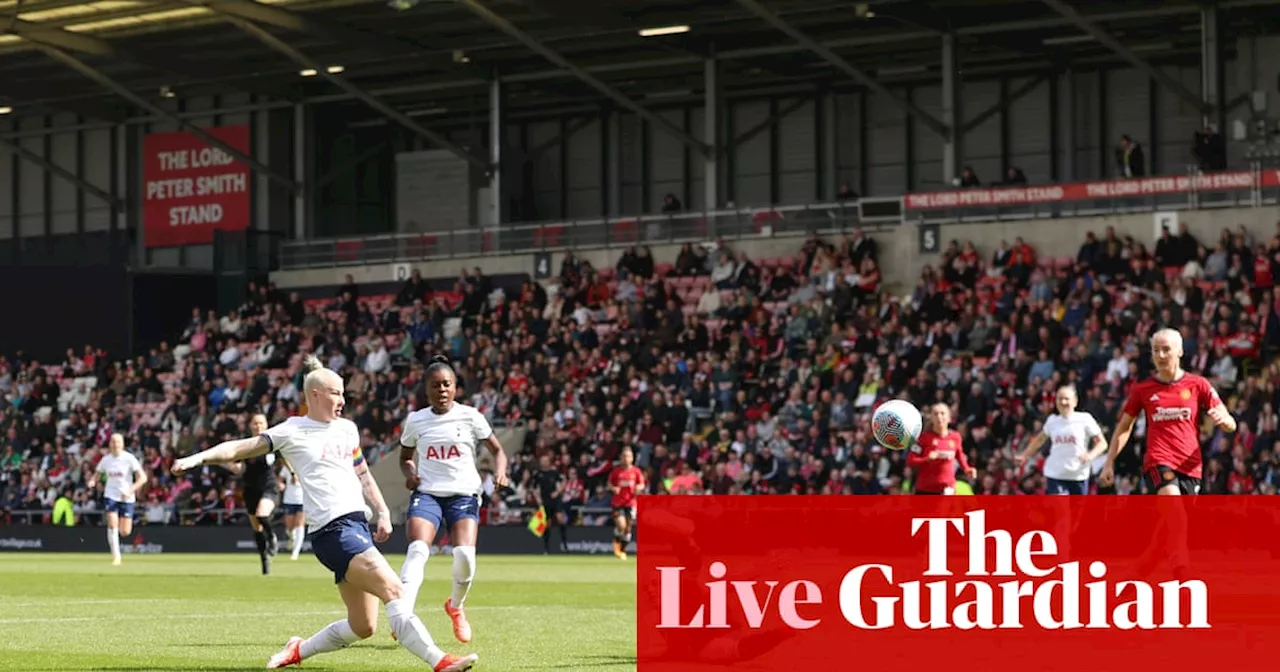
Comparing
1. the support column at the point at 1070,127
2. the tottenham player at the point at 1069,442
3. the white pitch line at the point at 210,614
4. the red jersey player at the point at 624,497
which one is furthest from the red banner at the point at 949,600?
the support column at the point at 1070,127

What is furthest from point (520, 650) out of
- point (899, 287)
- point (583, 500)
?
point (899, 287)

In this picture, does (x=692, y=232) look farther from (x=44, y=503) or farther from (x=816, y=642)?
(x=816, y=642)

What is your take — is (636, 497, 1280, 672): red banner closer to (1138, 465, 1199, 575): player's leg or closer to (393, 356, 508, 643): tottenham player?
(1138, 465, 1199, 575): player's leg

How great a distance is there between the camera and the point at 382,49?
2009 inches

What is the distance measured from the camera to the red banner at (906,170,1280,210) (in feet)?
130

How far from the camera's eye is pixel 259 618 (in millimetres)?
18922

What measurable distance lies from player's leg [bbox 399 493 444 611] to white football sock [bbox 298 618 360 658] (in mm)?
1440

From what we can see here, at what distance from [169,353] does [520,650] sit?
4141 cm

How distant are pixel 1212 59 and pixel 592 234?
14.2m

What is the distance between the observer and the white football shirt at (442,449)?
15516mm

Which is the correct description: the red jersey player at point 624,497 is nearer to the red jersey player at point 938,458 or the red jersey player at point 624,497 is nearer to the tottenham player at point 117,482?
the tottenham player at point 117,482

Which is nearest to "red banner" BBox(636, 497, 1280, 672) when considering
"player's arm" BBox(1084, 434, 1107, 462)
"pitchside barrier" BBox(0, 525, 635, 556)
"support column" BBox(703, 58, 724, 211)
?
"player's arm" BBox(1084, 434, 1107, 462)

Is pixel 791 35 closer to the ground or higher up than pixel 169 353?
higher up

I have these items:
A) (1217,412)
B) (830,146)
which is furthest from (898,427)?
(830,146)
